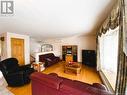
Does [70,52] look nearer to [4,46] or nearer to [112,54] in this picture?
[4,46]

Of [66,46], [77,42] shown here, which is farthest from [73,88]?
[66,46]

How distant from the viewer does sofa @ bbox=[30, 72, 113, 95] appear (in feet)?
5.40

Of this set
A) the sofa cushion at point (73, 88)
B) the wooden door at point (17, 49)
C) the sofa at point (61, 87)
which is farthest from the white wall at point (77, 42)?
the sofa cushion at point (73, 88)

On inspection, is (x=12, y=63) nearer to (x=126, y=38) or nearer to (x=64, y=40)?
(x=126, y=38)

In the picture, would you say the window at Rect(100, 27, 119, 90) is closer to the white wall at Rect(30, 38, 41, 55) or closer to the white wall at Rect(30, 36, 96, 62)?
the white wall at Rect(30, 36, 96, 62)

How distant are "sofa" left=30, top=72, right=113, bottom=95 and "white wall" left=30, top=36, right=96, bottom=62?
6028 mm

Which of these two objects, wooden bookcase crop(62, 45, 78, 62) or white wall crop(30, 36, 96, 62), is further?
wooden bookcase crop(62, 45, 78, 62)

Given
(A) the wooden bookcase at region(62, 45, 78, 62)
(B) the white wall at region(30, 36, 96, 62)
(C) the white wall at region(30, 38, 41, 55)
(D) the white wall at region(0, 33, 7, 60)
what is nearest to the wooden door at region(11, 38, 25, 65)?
(D) the white wall at region(0, 33, 7, 60)

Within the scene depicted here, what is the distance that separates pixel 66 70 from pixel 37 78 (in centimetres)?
336

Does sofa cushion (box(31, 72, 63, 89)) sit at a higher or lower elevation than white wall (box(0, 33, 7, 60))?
lower

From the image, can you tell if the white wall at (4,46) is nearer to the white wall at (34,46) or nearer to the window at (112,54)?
the white wall at (34,46)

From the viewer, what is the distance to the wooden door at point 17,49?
543 cm

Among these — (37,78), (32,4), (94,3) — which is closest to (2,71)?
(37,78)

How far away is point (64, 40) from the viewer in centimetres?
869
